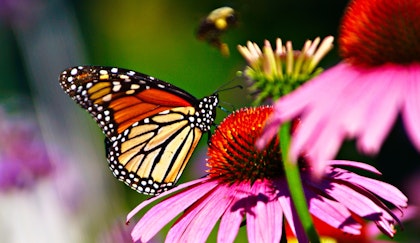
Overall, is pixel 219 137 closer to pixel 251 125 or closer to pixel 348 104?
pixel 251 125

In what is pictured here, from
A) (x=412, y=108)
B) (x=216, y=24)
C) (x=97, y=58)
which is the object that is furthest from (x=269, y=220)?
(x=97, y=58)

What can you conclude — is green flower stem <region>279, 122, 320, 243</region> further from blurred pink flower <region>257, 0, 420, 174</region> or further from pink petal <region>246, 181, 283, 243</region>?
pink petal <region>246, 181, 283, 243</region>

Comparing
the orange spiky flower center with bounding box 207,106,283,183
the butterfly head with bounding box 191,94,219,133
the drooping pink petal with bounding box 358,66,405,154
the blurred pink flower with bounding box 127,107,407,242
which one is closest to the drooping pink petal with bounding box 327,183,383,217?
the blurred pink flower with bounding box 127,107,407,242

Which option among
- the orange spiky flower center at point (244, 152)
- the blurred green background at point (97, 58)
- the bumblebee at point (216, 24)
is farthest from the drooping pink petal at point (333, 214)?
the blurred green background at point (97, 58)

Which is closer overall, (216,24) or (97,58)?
(216,24)

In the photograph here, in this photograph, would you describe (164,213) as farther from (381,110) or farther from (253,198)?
(381,110)
